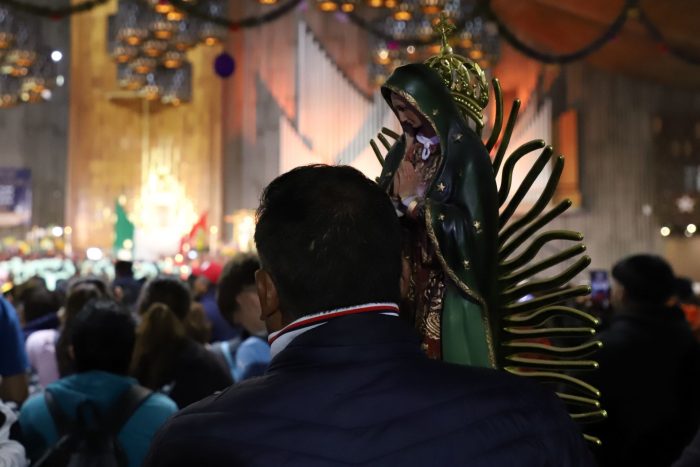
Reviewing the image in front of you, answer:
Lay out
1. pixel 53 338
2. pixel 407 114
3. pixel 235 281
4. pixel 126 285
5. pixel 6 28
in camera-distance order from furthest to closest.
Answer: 1. pixel 6 28
2. pixel 126 285
3. pixel 53 338
4. pixel 235 281
5. pixel 407 114

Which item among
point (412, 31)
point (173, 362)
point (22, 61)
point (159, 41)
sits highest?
point (159, 41)

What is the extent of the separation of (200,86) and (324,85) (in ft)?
11.1

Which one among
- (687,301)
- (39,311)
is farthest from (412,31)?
(39,311)

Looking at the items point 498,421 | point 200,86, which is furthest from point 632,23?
point 498,421

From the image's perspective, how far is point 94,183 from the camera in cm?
2194

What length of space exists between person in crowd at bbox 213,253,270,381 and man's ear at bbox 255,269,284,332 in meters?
2.45

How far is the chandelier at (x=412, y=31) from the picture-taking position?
12.5m

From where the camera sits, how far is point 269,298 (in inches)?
62.9

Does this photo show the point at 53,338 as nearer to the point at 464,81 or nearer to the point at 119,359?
the point at 119,359

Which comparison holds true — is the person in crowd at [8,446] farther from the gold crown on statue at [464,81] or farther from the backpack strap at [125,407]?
the gold crown on statue at [464,81]

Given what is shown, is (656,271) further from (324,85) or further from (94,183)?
(94,183)

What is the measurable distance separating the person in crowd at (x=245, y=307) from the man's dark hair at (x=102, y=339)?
927mm

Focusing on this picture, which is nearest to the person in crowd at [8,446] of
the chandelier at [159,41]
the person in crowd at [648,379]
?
the person in crowd at [648,379]

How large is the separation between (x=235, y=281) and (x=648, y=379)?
4.89ft
